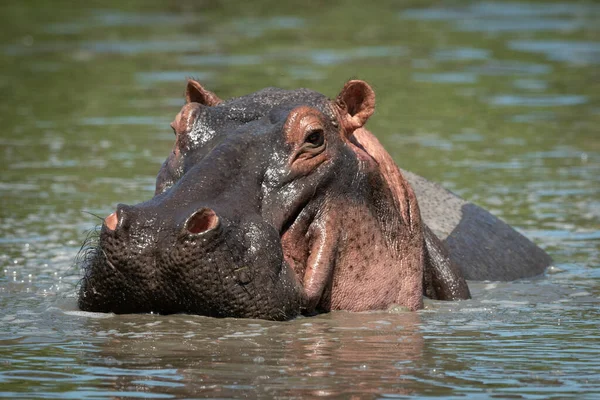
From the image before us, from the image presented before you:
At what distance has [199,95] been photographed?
7152mm

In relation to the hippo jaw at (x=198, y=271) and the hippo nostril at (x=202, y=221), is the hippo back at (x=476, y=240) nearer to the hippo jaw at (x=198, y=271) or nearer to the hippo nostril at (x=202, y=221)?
the hippo jaw at (x=198, y=271)

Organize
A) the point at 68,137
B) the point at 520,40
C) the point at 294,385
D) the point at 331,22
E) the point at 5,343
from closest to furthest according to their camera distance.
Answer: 1. the point at 294,385
2. the point at 5,343
3. the point at 68,137
4. the point at 520,40
5. the point at 331,22

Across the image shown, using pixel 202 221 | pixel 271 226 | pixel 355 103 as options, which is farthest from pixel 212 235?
pixel 355 103

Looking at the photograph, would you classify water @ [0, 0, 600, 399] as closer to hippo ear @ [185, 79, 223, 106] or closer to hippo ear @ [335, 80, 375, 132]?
hippo ear @ [335, 80, 375, 132]

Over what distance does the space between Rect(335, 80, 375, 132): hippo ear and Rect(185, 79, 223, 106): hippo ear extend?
702 millimetres

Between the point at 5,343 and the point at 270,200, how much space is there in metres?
1.39

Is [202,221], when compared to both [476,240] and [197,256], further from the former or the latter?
[476,240]

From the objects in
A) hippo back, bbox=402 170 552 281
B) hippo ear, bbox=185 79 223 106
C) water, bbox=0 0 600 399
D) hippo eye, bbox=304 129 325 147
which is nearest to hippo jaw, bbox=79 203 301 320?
water, bbox=0 0 600 399

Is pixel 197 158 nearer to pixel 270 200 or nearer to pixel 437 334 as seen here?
pixel 270 200

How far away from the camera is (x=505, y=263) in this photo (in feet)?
28.7

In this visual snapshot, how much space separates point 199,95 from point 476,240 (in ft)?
7.93

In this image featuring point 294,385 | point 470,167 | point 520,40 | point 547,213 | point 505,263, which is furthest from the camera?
point 520,40

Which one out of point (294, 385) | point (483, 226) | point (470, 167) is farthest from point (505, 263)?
point (470, 167)

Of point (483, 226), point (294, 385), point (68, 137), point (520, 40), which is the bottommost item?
point (294, 385)
